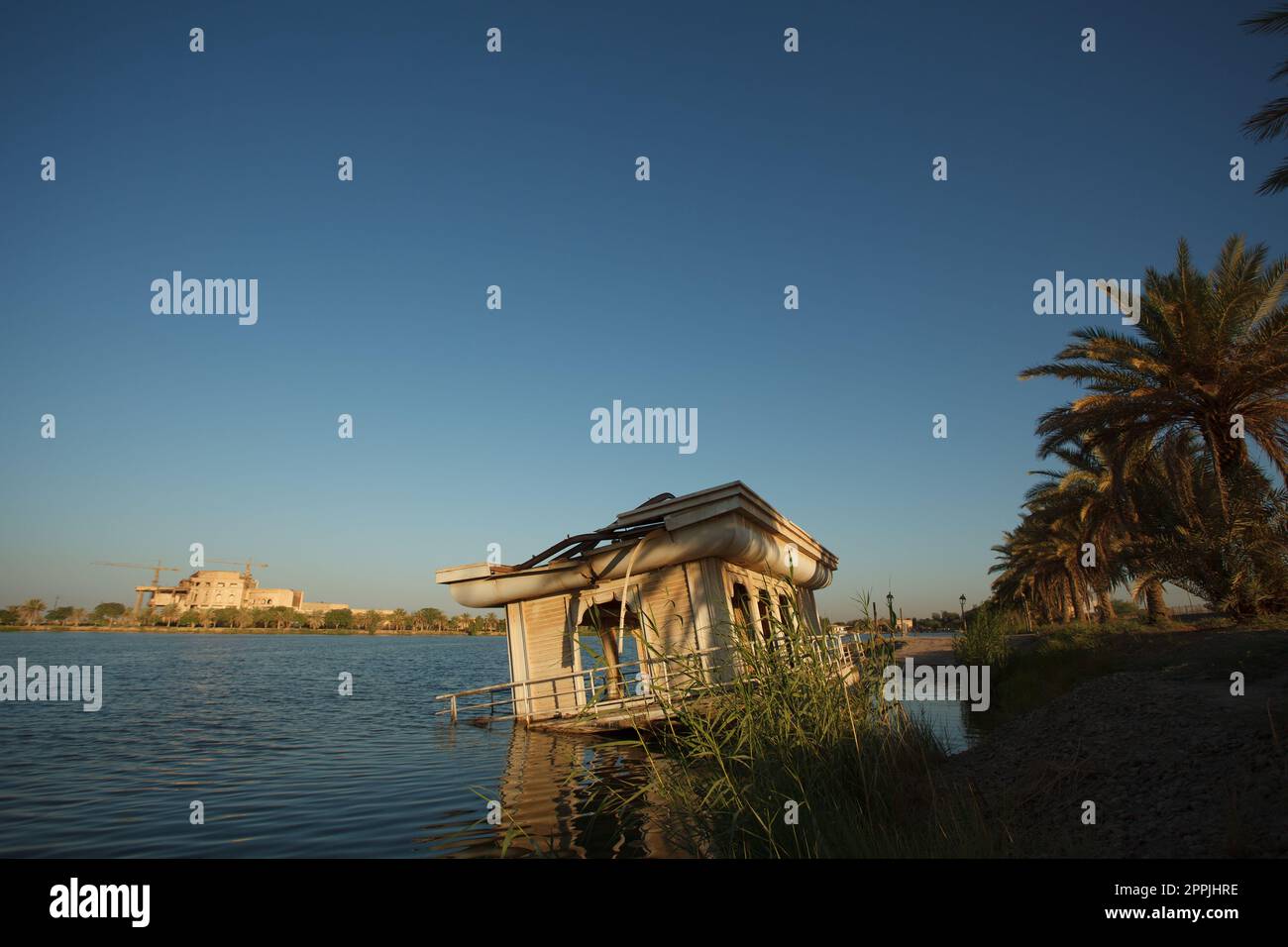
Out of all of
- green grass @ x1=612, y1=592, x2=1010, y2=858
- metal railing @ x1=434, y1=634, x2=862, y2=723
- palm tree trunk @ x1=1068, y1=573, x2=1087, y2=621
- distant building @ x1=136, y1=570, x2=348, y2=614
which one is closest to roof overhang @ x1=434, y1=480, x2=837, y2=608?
metal railing @ x1=434, y1=634, x2=862, y2=723

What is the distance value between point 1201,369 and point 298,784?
2243 cm

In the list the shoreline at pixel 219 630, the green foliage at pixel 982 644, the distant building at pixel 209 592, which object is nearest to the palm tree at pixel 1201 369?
the green foliage at pixel 982 644

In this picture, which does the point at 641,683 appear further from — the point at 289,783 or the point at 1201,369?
the point at 1201,369

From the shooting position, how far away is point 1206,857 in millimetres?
4527

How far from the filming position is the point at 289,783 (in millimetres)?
11148

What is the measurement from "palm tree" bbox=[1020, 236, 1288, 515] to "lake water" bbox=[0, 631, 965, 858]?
937 cm

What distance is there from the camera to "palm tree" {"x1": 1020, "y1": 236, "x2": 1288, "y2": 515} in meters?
16.0

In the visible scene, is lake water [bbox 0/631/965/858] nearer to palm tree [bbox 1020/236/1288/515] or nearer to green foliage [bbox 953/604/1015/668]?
green foliage [bbox 953/604/1015/668]

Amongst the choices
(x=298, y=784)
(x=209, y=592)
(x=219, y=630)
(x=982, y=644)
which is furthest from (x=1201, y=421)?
(x=209, y=592)

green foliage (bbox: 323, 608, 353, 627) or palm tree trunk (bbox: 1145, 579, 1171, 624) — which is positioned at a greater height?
palm tree trunk (bbox: 1145, 579, 1171, 624)

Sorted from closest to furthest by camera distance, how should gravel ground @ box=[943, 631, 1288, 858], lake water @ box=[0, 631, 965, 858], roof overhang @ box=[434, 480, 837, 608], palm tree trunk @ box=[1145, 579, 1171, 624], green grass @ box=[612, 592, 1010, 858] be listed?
green grass @ box=[612, 592, 1010, 858] < gravel ground @ box=[943, 631, 1288, 858] < lake water @ box=[0, 631, 965, 858] < roof overhang @ box=[434, 480, 837, 608] < palm tree trunk @ box=[1145, 579, 1171, 624]

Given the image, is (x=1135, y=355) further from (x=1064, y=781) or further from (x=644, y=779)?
(x=644, y=779)

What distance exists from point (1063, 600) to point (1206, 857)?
136 ft
